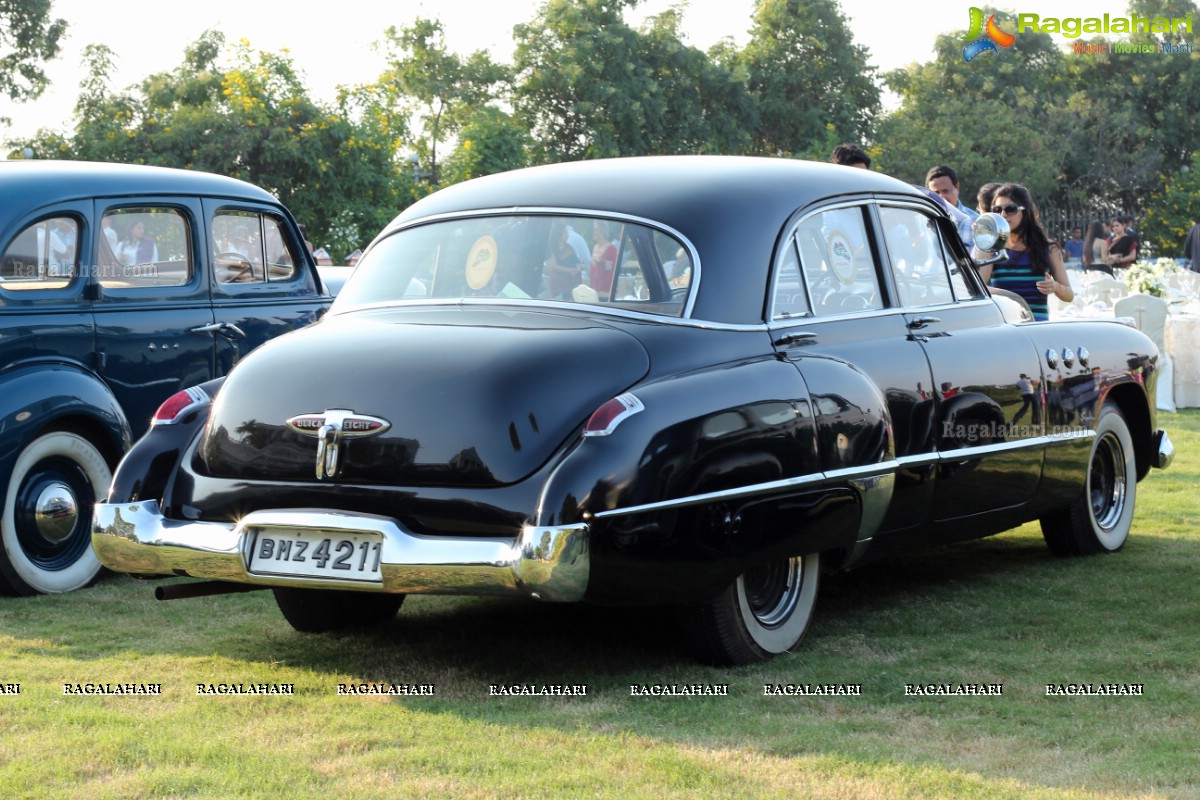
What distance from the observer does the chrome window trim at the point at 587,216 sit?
16.9 ft

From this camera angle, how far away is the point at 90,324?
6.99 metres

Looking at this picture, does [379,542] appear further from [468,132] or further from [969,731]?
[468,132]

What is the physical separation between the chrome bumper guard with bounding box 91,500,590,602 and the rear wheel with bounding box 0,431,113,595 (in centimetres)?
170

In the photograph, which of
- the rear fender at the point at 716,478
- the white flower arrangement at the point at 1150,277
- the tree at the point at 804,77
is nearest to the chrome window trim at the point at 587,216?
the rear fender at the point at 716,478

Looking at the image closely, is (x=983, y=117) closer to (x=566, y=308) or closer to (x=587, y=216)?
(x=587, y=216)

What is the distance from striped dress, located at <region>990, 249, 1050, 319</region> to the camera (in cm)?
910

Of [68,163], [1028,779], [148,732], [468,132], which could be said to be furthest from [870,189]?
[468,132]

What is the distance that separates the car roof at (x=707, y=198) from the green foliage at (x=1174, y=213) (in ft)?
174

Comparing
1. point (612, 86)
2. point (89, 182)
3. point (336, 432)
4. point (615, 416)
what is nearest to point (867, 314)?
point (615, 416)

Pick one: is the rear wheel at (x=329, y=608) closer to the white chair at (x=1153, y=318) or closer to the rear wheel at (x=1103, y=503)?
the rear wheel at (x=1103, y=503)

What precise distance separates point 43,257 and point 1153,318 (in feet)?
33.5

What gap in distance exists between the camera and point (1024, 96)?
60.2 metres

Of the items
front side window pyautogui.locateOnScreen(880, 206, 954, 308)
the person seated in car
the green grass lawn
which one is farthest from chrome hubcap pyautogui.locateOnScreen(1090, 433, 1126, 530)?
the person seated in car

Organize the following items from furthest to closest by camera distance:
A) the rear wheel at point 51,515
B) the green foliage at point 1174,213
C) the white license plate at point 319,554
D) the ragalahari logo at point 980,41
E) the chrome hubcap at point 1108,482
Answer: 1. the ragalahari logo at point 980,41
2. the green foliage at point 1174,213
3. the chrome hubcap at point 1108,482
4. the rear wheel at point 51,515
5. the white license plate at point 319,554
